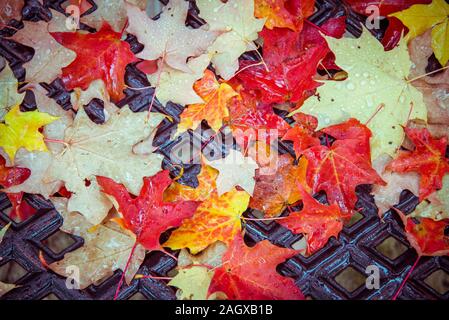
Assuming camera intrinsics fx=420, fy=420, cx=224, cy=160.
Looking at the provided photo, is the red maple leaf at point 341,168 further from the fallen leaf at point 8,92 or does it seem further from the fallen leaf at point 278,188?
the fallen leaf at point 8,92

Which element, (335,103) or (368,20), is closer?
(335,103)

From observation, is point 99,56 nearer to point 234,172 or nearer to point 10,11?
point 10,11

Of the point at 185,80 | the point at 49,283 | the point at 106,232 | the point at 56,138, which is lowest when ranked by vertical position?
the point at 49,283

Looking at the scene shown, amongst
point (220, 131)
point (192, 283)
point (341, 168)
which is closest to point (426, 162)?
point (341, 168)

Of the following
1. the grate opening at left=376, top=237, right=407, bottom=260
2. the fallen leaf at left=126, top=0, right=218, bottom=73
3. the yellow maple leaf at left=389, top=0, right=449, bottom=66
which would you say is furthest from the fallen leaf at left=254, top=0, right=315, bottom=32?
the grate opening at left=376, top=237, right=407, bottom=260

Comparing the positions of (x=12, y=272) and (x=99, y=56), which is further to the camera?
(x=12, y=272)

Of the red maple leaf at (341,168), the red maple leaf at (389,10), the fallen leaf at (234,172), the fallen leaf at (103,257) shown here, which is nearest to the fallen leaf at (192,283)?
the fallen leaf at (103,257)

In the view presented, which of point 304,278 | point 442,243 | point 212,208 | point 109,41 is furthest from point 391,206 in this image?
point 109,41

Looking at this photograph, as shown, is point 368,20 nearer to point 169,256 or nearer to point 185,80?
point 185,80
